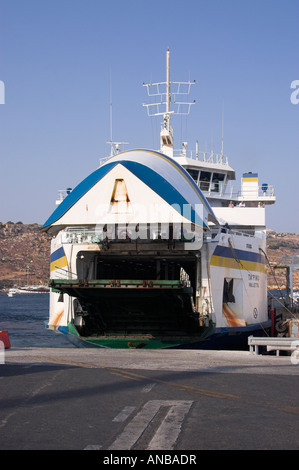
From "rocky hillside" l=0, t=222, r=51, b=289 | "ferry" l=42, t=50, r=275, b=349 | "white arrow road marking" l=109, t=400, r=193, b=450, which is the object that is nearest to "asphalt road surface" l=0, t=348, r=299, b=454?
"white arrow road marking" l=109, t=400, r=193, b=450

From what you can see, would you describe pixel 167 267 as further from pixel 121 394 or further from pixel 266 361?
pixel 121 394

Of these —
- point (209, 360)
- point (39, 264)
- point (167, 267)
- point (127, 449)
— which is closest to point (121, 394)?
point (127, 449)

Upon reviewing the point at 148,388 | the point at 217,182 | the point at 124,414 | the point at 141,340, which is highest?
the point at 217,182

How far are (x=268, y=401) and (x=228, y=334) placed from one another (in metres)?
11.7

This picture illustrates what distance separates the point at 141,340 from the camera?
1989 centimetres

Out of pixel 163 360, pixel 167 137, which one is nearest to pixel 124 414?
pixel 163 360

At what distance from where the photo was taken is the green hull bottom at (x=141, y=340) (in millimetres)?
19781

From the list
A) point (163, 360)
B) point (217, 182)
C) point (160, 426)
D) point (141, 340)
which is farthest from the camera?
point (217, 182)

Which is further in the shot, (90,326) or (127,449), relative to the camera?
(90,326)

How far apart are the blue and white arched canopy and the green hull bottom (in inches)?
173

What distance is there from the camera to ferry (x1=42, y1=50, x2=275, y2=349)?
17734 millimetres

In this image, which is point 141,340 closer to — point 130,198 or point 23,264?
point 130,198

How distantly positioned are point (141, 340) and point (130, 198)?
5.22 metres

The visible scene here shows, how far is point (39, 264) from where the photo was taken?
181 meters
